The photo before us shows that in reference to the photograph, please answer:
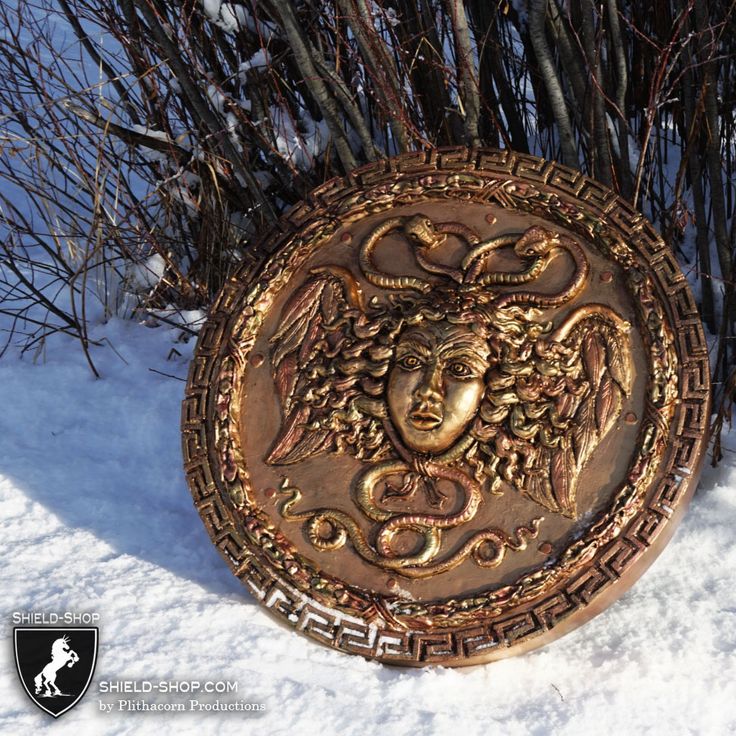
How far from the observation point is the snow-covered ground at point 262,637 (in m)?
1.84

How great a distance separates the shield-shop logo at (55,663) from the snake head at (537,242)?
1190 millimetres

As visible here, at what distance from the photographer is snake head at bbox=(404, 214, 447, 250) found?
2.19 metres

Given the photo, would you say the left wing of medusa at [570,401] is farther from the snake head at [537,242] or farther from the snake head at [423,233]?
→ the snake head at [423,233]

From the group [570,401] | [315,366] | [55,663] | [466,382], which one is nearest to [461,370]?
[466,382]

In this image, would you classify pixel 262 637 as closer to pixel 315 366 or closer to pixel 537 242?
pixel 315 366

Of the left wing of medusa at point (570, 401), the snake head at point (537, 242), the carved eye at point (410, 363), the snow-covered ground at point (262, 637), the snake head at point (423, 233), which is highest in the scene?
the snake head at point (423, 233)

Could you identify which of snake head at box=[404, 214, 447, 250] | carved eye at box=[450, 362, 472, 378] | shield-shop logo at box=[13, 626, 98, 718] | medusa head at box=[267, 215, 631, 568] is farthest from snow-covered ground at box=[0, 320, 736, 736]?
snake head at box=[404, 214, 447, 250]

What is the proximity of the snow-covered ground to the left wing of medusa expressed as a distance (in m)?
0.32

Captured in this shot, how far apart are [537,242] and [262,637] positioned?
100 cm

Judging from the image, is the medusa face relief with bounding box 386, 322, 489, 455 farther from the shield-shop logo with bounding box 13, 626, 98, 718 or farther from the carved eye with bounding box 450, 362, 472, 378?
the shield-shop logo with bounding box 13, 626, 98, 718

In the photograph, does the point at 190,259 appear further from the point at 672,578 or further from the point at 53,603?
the point at 672,578

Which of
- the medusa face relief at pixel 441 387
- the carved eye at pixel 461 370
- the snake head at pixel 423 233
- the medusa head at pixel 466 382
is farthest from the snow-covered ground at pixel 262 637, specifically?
the snake head at pixel 423 233

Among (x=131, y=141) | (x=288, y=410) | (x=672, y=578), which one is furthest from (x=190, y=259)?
(x=672, y=578)

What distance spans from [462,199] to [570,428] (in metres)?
0.56
